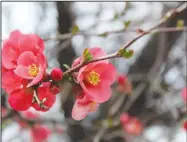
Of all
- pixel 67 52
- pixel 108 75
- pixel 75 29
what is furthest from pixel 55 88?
pixel 67 52

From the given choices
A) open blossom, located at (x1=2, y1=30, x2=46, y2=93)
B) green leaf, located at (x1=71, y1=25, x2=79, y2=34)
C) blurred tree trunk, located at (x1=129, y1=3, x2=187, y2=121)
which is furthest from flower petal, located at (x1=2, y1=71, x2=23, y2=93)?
blurred tree trunk, located at (x1=129, y1=3, x2=187, y2=121)

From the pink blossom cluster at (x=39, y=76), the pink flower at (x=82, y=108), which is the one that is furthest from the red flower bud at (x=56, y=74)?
the pink flower at (x=82, y=108)

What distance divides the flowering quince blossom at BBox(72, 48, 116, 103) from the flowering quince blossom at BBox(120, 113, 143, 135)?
1.88 m

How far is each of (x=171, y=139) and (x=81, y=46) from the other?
1108mm

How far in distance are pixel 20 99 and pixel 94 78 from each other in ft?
0.58

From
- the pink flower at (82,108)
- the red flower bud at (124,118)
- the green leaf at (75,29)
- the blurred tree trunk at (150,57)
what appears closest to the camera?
the pink flower at (82,108)

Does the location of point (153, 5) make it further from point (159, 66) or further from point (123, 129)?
point (123, 129)

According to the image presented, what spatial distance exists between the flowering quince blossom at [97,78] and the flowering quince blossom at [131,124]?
188cm

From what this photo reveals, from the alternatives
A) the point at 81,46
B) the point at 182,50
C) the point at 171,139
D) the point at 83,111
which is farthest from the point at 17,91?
the point at 171,139

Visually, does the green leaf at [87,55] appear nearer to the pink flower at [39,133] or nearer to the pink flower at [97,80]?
the pink flower at [97,80]

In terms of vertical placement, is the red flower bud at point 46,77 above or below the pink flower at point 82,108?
above

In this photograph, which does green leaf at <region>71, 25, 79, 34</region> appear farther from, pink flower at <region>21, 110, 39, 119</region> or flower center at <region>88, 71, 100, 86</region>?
pink flower at <region>21, 110, 39, 119</region>

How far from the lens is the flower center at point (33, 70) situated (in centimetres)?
85

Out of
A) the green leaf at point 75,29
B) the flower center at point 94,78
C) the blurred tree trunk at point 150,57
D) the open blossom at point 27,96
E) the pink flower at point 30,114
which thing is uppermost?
the blurred tree trunk at point 150,57
